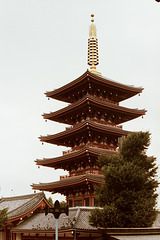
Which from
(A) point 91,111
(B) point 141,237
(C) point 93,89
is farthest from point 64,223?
(C) point 93,89

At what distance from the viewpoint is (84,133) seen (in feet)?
121

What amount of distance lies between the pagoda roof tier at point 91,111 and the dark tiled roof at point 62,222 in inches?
453

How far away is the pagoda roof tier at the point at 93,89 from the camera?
37.5 m

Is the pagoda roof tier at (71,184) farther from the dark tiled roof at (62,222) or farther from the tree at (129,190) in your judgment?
the tree at (129,190)

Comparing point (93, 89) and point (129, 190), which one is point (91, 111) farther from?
point (129, 190)

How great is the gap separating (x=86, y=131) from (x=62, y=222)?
10964mm

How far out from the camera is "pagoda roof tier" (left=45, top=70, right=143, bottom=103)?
37.5 metres

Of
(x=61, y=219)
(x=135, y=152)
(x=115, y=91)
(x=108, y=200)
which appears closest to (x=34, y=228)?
(x=61, y=219)

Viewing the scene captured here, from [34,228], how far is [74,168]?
9623 mm

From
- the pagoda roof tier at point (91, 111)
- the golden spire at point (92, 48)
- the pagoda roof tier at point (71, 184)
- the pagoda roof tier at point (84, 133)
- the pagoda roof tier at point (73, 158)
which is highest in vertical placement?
the golden spire at point (92, 48)

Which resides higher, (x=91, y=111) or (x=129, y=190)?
(x=91, y=111)

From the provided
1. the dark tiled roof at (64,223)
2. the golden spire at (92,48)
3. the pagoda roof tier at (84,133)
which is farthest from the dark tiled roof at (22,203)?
the golden spire at (92,48)

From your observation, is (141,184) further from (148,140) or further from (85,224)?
(85,224)

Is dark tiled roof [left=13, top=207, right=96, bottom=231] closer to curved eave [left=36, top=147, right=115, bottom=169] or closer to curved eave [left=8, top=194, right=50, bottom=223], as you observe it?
curved eave [left=8, top=194, right=50, bottom=223]
